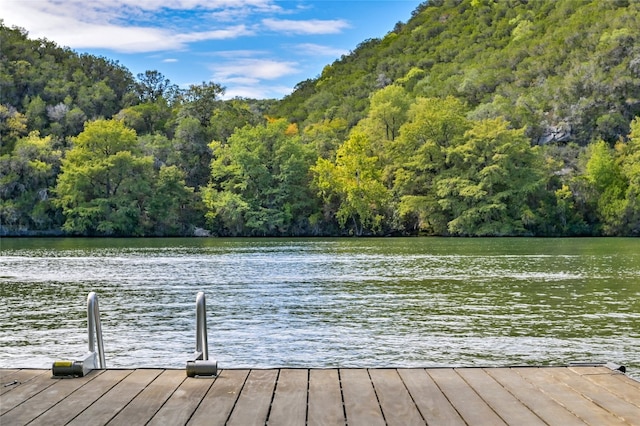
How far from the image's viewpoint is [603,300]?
21.3 metres

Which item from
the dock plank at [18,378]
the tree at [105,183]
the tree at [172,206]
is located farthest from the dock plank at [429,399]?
the tree at [172,206]

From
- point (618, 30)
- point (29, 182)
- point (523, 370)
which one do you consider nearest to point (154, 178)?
point (29, 182)

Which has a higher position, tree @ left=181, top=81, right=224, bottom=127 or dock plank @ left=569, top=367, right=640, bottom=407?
tree @ left=181, top=81, right=224, bottom=127

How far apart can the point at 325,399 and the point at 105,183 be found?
70.2 meters

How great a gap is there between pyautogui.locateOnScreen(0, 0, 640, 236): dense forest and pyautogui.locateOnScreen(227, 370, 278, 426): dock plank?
61385 millimetres

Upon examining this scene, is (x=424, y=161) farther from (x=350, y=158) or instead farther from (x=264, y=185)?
(x=264, y=185)

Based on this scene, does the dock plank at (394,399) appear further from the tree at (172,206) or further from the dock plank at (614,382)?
the tree at (172,206)

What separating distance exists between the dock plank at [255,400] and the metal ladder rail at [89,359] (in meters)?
1.53

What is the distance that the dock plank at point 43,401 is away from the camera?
535cm

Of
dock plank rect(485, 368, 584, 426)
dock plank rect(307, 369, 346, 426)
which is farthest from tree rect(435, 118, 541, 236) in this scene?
dock plank rect(307, 369, 346, 426)

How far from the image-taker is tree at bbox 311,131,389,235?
2842 inches

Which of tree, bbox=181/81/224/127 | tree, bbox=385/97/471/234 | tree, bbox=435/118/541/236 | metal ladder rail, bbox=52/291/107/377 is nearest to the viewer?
metal ladder rail, bbox=52/291/107/377

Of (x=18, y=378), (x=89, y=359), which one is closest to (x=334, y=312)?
(x=89, y=359)

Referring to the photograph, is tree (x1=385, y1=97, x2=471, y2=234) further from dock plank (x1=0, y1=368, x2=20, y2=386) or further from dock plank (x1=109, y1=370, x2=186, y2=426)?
dock plank (x1=109, y1=370, x2=186, y2=426)
